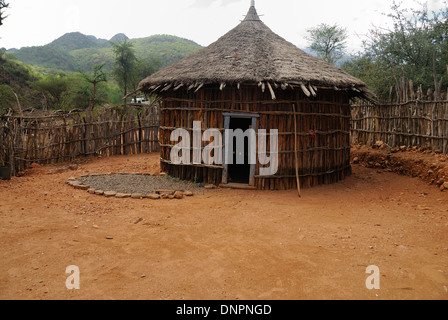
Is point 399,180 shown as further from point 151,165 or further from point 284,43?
point 151,165

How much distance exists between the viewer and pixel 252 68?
774 centimetres

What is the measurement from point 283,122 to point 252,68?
151cm

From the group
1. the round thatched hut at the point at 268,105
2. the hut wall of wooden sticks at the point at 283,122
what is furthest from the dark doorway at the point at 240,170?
the hut wall of wooden sticks at the point at 283,122

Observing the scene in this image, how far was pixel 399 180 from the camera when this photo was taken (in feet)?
28.7

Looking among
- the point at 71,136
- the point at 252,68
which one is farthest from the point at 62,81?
the point at 252,68

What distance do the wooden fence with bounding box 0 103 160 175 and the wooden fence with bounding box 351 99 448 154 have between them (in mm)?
8372

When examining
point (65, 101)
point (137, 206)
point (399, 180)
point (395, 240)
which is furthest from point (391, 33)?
point (65, 101)

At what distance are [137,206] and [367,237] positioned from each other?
4173mm

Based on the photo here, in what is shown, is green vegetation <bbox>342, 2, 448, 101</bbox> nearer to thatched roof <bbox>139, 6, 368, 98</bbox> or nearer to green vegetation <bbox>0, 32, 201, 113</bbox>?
thatched roof <bbox>139, 6, 368, 98</bbox>

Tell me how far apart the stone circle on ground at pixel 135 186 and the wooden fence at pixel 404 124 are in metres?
6.89

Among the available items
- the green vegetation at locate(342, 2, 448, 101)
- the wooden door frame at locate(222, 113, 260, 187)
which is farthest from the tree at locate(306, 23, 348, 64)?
the wooden door frame at locate(222, 113, 260, 187)

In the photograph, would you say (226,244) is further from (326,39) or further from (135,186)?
(326,39)

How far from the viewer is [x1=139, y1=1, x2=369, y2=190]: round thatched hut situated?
7.70 m
